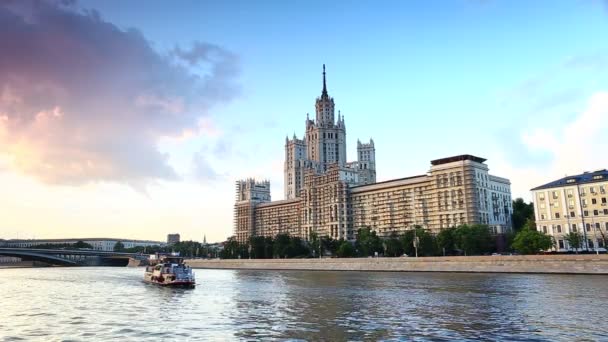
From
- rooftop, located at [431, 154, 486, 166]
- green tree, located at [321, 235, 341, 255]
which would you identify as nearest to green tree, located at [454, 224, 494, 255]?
rooftop, located at [431, 154, 486, 166]

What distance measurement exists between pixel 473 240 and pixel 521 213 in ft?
220

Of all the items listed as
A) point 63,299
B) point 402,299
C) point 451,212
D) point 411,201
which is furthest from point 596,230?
point 63,299

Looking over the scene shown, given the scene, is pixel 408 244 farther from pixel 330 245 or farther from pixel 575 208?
pixel 575 208

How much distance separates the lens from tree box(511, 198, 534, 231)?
176125mm

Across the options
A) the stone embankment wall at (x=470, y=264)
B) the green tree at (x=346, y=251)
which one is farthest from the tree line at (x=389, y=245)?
the stone embankment wall at (x=470, y=264)

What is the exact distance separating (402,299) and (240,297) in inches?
721

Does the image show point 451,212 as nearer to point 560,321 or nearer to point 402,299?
point 402,299

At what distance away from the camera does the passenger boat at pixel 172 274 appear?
236 feet

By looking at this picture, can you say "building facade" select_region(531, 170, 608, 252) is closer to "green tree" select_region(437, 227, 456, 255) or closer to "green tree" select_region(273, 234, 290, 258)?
"green tree" select_region(437, 227, 456, 255)

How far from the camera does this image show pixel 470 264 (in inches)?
3730

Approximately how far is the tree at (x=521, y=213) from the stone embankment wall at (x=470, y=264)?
276ft

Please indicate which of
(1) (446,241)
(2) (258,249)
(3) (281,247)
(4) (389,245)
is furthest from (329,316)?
(2) (258,249)

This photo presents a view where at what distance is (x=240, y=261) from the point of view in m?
163

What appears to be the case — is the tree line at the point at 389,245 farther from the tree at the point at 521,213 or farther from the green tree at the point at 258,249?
the tree at the point at 521,213
